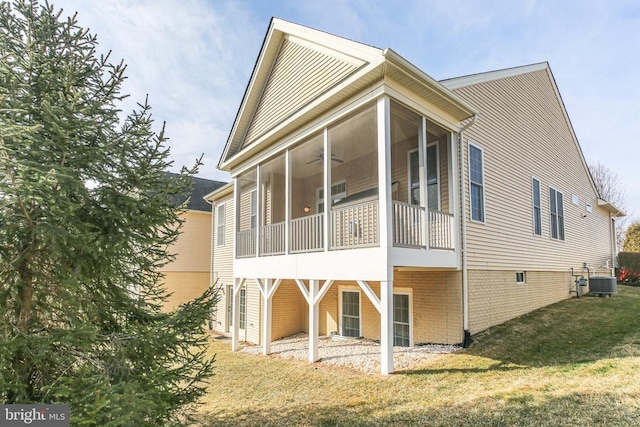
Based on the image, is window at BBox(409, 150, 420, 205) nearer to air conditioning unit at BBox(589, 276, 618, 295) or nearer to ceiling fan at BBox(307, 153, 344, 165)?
ceiling fan at BBox(307, 153, 344, 165)

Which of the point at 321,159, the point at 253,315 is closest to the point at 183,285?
the point at 253,315

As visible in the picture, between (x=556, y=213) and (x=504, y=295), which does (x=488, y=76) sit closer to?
(x=504, y=295)

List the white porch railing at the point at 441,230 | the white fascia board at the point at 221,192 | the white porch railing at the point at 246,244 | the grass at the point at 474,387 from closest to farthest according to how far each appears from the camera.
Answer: the grass at the point at 474,387 → the white porch railing at the point at 441,230 → the white porch railing at the point at 246,244 → the white fascia board at the point at 221,192

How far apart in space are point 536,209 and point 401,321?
6.34 m

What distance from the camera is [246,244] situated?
11070 mm

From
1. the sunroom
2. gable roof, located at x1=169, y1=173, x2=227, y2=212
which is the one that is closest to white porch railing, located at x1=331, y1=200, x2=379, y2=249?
the sunroom

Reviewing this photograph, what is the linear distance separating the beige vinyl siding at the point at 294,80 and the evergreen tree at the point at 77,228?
466cm

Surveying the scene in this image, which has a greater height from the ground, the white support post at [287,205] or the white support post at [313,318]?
the white support post at [287,205]

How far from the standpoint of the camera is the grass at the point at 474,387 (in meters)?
4.73

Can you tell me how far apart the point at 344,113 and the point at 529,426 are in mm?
6050

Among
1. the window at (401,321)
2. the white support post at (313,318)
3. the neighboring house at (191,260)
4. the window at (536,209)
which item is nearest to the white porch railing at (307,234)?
the white support post at (313,318)

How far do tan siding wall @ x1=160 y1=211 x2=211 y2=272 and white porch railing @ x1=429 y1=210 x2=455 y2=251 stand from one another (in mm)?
13881

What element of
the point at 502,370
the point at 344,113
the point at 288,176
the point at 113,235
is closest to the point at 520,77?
the point at 344,113

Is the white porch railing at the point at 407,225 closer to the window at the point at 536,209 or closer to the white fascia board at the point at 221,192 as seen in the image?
the window at the point at 536,209
